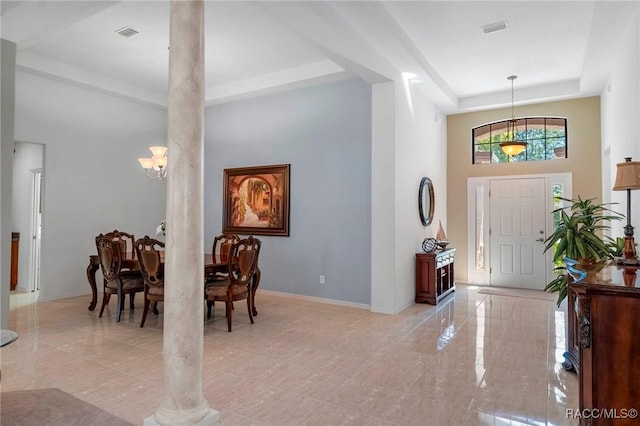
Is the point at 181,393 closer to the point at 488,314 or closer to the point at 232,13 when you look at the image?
the point at 232,13

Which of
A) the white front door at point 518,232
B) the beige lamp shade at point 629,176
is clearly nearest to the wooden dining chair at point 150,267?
the beige lamp shade at point 629,176

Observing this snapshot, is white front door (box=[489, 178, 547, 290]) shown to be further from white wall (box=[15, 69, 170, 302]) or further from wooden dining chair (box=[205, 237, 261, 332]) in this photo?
A: white wall (box=[15, 69, 170, 302])

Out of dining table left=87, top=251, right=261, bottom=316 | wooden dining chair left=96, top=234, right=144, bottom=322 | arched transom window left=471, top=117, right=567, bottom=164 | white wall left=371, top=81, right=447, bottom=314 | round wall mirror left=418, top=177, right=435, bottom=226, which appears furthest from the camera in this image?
arched transom window left=471, top=117, right=567, bottom=164

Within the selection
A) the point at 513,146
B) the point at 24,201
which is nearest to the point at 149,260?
the point at 24,201

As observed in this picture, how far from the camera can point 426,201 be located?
6.38m

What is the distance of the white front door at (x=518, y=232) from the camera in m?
6.76

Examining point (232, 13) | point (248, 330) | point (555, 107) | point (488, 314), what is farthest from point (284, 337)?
point (555, 107)

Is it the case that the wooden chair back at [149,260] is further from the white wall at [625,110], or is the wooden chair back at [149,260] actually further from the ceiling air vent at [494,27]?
the white wall at [625,110]

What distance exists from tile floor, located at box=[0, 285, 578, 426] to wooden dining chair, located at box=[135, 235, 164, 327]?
0.37 meters

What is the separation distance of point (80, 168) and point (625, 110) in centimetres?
717

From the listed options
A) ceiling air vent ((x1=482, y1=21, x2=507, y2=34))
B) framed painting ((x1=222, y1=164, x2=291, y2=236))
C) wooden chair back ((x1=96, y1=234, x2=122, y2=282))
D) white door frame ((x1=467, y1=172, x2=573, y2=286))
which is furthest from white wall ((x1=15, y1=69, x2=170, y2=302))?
white door frame ((x1=467, y1=172, x2=573, y2=286))

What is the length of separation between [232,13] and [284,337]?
3.45 meters

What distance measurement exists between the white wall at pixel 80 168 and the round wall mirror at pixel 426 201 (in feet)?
15.2

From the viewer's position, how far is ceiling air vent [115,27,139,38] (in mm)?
4539
